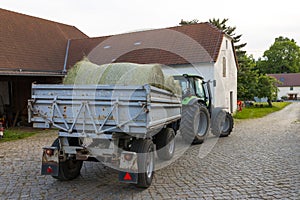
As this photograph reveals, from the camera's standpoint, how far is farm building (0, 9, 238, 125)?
1466cm

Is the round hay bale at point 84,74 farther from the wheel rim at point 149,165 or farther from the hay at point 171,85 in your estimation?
the wheel rim at point 149,165

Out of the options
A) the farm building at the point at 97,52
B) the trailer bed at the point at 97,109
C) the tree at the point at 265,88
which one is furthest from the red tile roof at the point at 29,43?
the tree at the point at 265,88

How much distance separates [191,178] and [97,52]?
1658 centimetres

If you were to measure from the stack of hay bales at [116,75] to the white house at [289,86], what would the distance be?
6679 cm

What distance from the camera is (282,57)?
2891 inches

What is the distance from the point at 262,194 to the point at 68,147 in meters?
3.16

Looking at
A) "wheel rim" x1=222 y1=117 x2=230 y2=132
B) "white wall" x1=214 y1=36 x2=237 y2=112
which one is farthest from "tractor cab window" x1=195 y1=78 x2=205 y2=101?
"white wall" x1=214 y1=36 x2=237 y2=112

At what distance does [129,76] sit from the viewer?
15.7ft

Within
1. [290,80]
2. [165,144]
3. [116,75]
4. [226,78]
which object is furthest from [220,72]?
[290,80]

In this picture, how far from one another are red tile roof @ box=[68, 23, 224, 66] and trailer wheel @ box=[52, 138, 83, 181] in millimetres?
12618

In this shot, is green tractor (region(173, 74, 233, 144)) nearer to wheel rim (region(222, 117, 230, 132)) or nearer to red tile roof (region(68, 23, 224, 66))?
wheel rim (region(222, 117, 230, 132))

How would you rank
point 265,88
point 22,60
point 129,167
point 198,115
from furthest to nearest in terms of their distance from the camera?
point 265,88, point 22,60, point 198,115, point 129,167

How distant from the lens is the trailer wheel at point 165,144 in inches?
245

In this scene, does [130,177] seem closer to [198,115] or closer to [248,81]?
[198,115]
